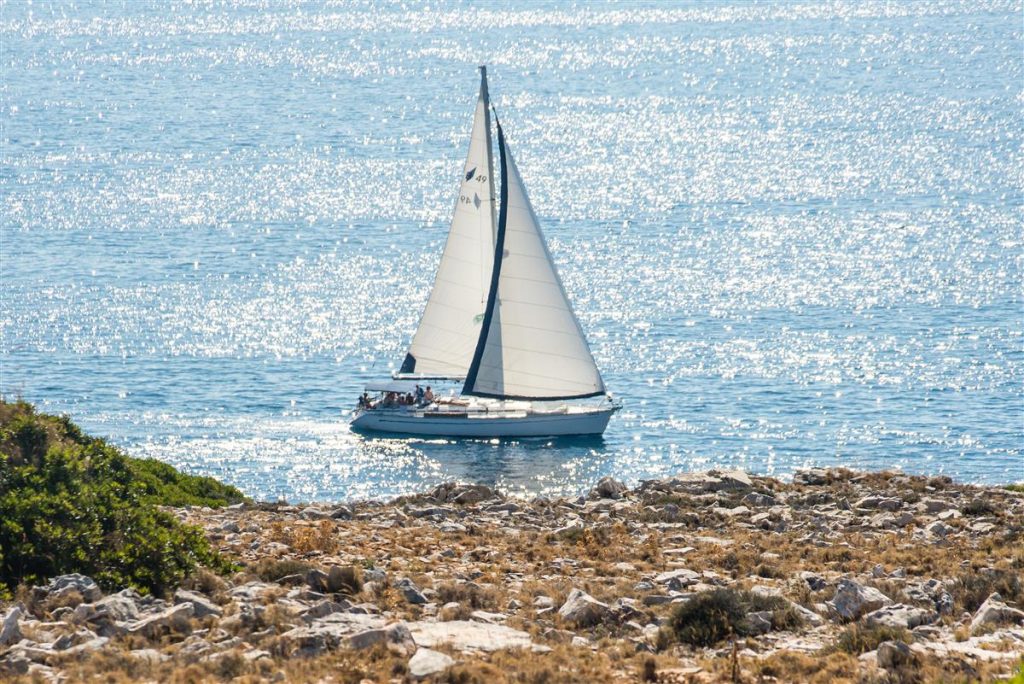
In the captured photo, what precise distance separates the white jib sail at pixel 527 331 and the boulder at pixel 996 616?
42.3 meters

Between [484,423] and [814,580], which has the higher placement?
[814,580]

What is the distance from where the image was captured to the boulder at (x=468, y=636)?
20469 mm

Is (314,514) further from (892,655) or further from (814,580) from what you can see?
(892,655)

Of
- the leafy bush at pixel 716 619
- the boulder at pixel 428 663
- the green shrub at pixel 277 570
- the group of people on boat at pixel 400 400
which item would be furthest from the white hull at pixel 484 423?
the boulder at pixel 428 663

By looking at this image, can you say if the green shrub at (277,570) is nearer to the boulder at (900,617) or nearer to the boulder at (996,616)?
the boulder at (900,617)

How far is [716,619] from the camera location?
2152 centimetres

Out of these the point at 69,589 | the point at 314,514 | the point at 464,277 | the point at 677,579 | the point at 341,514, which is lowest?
the point at 341,514

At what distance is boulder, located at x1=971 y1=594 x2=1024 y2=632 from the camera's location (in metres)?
21.5

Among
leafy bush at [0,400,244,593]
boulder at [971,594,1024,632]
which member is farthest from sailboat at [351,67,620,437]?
→ boulder at [971,594,1024,632]

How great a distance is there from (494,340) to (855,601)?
43979 millimetres

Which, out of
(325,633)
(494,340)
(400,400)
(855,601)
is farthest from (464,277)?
(325,633)

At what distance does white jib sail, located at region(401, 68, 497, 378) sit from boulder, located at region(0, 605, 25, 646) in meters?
44.5

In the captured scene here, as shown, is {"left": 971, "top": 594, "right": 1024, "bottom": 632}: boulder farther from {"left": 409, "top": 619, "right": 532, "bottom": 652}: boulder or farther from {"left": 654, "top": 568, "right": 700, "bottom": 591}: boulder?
{"left": 409, "top": 619, "right": 532, "bottom": 652}: boulder

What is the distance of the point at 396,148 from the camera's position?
148 meters
